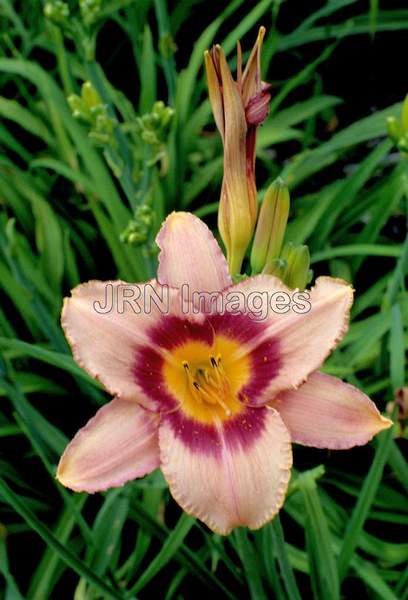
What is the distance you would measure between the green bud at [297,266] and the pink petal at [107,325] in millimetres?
180

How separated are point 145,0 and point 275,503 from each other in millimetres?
2003

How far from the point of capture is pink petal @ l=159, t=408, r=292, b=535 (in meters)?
0.81

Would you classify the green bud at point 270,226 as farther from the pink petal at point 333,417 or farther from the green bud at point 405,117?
the green bud at point 405,117

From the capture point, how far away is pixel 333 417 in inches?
33.1

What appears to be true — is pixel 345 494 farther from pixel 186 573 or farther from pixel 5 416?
pixel 5 416

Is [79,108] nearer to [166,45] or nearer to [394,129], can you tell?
[166,45]

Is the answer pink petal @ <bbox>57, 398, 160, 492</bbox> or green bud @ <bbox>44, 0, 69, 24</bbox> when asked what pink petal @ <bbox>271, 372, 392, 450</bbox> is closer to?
pink petal @ <bbox>57, 398, 160, 492</bbox>

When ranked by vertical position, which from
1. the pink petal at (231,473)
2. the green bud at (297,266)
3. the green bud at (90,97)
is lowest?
the pink petal at (231,473)

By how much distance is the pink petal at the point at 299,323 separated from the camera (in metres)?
0.82

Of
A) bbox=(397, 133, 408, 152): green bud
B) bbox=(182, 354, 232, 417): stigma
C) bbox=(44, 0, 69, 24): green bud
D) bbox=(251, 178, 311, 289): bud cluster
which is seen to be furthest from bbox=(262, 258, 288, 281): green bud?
bbox=(44, 0, 69, 24): green bud

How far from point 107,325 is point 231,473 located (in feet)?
0.69

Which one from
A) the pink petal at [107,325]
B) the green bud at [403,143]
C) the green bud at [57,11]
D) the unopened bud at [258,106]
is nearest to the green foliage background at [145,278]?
the green bud at [57,11]

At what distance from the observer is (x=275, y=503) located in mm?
815

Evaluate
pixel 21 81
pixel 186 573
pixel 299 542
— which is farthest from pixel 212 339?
pixel 21 81
